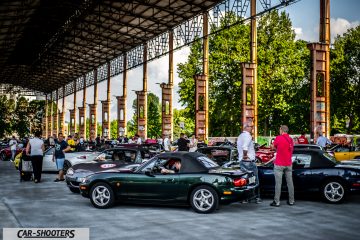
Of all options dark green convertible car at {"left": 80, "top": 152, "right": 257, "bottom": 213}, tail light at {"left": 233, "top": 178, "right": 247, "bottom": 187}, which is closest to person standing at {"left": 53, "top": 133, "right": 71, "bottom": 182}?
dark green convertible car at {"left": 80, "top": 152, "right": 257, "bottom": 213}

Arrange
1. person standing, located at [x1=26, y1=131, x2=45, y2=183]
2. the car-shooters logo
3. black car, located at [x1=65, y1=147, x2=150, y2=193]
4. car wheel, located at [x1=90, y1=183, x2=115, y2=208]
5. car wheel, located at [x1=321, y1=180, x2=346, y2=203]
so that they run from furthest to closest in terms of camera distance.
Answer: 1. person standing, located at [x1=26, y1=131, x2=45, y2=183]
2. black car, located at [x1=65, y1=147, x2=150, y2=193]
3. car wheel, located at [x1=321, y1=180, x2=346, y2=203]
4. car wheel, located at [x1=90, y1=183, x2=115, y2=208]
5. the car-shooters logo

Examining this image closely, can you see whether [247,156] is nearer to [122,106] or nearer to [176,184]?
[176,184]

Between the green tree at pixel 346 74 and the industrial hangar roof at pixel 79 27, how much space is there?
21.6 m

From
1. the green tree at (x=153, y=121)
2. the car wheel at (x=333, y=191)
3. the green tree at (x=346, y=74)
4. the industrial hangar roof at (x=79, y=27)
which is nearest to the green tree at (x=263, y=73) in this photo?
the green tree at (x=346, y=74)

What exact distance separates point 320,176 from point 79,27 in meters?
37.7

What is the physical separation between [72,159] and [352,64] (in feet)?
145

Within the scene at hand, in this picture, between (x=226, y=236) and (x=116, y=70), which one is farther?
(x=116, y=70)

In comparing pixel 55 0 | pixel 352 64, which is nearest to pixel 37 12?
pixel 55 0

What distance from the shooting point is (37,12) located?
39844 millimetres

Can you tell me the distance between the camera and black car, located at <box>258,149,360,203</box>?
435 inches

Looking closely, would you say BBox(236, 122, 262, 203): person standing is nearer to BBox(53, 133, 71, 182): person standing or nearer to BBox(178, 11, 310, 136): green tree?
BBox(53, 133, 71, 182): person standing

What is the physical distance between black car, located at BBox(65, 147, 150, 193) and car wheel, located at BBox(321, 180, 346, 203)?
15.5 feet

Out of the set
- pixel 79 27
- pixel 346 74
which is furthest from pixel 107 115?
pixel 346 74

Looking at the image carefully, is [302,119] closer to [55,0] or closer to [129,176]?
[55,0]
